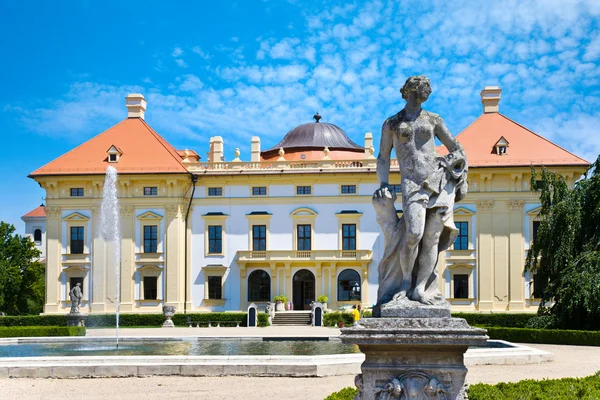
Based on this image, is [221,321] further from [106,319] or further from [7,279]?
→ [7,279]

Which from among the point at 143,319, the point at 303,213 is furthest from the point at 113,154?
the point at 303,213

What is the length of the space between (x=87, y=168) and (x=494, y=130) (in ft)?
78.9

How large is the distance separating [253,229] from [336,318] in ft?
31.7

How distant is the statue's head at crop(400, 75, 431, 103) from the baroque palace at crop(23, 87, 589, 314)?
118 feet

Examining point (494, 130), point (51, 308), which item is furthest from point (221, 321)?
point (494, 130)

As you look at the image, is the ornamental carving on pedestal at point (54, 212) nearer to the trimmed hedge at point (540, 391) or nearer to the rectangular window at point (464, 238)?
the rectangular window at point (464, 238)

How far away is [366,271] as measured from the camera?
142ft

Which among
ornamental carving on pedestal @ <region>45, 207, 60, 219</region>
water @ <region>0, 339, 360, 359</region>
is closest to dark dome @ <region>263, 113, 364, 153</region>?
ornamental carving on pedestal @ <region>45, 207, 60, 219</region>

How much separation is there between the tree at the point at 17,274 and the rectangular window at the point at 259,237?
700 inches

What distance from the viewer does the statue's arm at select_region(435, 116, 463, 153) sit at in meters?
7.64

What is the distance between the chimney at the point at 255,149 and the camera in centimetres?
4606

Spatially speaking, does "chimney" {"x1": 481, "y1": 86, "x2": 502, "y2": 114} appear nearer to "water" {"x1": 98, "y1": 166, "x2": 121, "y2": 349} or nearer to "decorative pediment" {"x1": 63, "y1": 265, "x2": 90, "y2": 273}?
"water" {"x1": 98, "y1": 166, "x2": 121, "y2": 349}

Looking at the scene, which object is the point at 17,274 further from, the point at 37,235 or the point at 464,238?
the point at 37,235

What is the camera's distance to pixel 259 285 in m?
44.2
